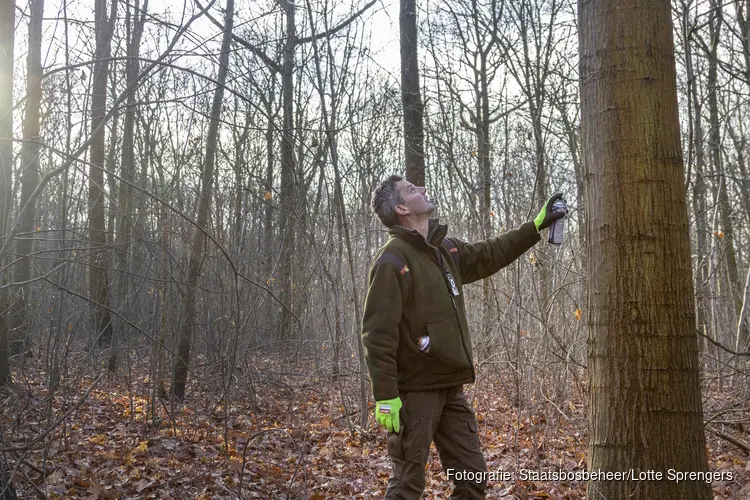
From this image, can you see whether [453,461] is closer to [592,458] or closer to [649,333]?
[592,458]

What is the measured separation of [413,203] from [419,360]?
845 millimetres

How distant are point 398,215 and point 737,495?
2.60m

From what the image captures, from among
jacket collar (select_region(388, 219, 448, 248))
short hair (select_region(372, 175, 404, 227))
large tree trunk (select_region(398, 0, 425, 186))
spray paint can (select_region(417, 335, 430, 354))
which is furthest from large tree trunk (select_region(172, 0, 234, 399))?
spray paint can (select_region(417, 335, 430, 354))

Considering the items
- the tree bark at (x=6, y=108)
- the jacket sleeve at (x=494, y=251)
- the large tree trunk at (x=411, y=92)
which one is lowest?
the jacket sleeve at (x=494, y=251)

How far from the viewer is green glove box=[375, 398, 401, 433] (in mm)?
2912

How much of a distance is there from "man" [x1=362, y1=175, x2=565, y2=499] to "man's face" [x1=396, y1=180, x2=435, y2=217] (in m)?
0.10

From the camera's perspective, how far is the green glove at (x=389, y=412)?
291 cm

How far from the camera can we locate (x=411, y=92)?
9.36 metres

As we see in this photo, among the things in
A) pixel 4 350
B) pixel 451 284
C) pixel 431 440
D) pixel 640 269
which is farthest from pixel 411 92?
pixel 640 269

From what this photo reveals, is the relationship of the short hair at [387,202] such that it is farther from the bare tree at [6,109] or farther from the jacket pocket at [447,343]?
the bare tree at [6,109]

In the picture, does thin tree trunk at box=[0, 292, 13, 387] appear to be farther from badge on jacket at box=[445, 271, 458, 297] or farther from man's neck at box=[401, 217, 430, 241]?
badge on jacket at box=[445, 271, 458, 297]

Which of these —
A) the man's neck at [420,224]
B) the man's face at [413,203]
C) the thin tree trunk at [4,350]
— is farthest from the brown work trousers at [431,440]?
the thin tree trunk at [4,350]

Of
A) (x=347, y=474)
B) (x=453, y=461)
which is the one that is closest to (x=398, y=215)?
(x=453, y=461)

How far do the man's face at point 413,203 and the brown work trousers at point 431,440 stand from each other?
0.94 metres
